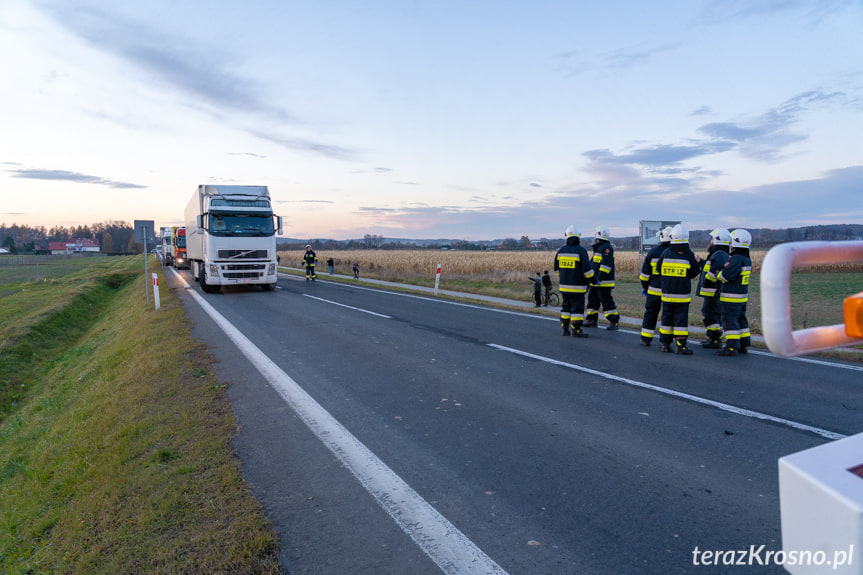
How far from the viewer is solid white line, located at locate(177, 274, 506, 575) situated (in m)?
3.18

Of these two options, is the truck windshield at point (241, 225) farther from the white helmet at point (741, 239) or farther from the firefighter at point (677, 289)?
the white helmet at point (741, 239)

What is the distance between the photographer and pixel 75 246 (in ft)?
520

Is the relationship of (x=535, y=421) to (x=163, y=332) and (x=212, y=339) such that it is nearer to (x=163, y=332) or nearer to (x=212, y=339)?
(x=212, y=339)

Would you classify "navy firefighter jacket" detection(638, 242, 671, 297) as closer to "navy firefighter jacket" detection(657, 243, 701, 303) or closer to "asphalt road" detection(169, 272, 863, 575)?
"navy firefighter jacket" detection(657, 243, 701, 303)

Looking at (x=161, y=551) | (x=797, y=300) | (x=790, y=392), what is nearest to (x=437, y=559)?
(x=161, y=551)

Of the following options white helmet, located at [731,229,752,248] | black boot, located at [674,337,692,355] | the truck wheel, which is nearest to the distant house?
the truck wheel

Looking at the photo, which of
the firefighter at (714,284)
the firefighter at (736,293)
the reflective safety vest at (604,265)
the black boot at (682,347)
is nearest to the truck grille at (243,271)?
the reflective safety vest at (604,265)

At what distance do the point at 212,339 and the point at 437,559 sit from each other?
853 cm

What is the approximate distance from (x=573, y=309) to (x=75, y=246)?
596 feet

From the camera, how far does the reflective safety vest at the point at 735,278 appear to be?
30.1 feet

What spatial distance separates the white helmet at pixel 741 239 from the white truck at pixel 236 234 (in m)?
15.7

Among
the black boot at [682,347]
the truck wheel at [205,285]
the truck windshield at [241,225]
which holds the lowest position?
the black boot at [682,347]

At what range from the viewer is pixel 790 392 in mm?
6648

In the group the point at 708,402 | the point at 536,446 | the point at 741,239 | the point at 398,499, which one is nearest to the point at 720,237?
the point at 741,239
